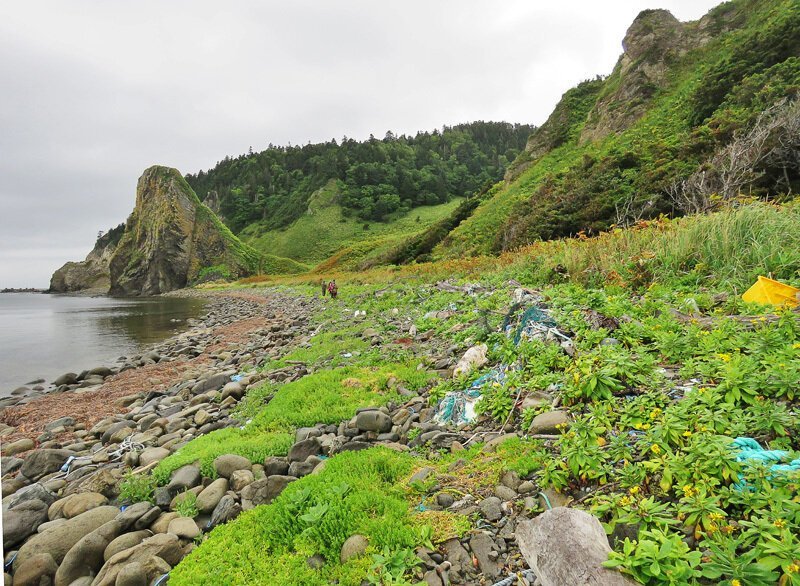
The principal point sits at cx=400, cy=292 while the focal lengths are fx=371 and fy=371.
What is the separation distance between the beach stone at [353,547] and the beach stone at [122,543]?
2.26 meters

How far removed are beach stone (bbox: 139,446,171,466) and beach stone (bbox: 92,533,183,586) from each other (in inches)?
88.2

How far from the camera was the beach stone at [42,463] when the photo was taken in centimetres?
582

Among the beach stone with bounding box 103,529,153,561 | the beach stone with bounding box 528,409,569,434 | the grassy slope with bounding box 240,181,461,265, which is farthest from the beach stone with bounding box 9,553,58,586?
the grassy slope with bounding box 240,181,461,265

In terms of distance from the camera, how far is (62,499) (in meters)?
4.52

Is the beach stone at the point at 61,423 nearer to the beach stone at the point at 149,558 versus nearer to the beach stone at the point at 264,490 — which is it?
the beach stone at the point at 149,558

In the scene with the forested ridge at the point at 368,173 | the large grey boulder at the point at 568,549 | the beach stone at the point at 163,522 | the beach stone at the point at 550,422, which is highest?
the forested ridge at the point at 368,173

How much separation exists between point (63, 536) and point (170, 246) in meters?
97.4

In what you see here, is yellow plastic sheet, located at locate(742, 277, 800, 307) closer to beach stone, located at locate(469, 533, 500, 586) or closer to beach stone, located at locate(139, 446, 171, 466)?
beach stone, located at locate(469, 533, 500, 586)

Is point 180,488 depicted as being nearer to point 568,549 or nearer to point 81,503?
point 81,503

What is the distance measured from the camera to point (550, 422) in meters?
3.71

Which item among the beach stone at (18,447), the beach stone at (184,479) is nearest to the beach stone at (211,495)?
the beach stone at (184,479)

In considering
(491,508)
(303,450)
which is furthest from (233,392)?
(491,508)

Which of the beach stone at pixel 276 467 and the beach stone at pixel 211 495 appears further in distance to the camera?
the beach stone at pixel 276 467

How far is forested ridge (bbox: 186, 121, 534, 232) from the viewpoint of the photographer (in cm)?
10938
